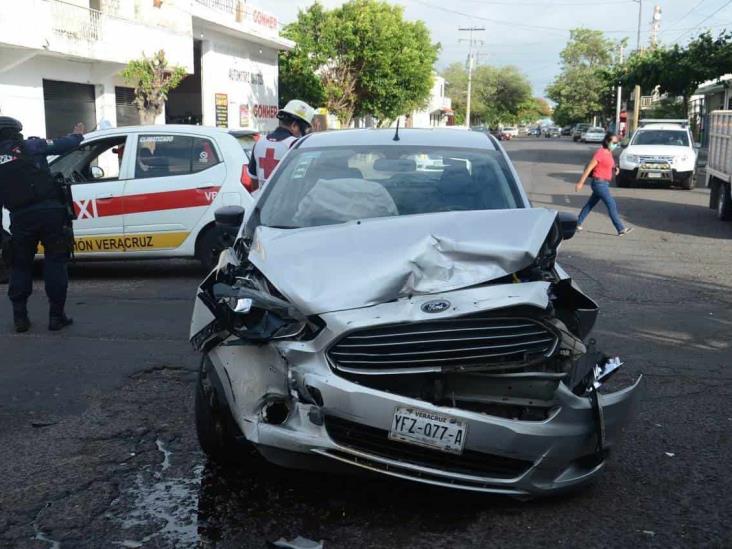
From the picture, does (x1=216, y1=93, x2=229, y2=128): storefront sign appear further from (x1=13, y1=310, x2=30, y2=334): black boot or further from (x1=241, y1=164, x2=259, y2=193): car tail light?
(x1=13, y1=310, x2=30, y2=334): black boot

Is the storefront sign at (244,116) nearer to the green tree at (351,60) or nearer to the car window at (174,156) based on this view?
the green tree at (351,60)

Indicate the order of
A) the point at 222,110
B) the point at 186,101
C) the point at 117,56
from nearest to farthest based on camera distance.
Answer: the point at 117,56, the point at 222,110, the point at 186,101

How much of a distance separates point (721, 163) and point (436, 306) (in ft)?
44.5

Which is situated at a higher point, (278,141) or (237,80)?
(237,80)

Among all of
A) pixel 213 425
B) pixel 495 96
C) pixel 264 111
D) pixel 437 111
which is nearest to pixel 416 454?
pixel 213 425

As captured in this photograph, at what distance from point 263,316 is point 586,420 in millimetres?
1436

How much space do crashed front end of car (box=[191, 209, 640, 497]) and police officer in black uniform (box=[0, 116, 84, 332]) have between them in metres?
3.95

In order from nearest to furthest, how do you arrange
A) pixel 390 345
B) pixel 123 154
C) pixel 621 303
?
1. pixel 390 345
2. pixel 621 303
3. pixel 123 154

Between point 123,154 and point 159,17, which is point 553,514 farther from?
point 159,17

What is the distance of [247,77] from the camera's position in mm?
34469

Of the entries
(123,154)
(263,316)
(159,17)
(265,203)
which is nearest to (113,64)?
(159,17)

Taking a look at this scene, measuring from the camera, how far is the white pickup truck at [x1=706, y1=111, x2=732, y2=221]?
14641 millimetres

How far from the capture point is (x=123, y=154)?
9.51 metres

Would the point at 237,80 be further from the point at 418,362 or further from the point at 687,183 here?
the point at 418,362
